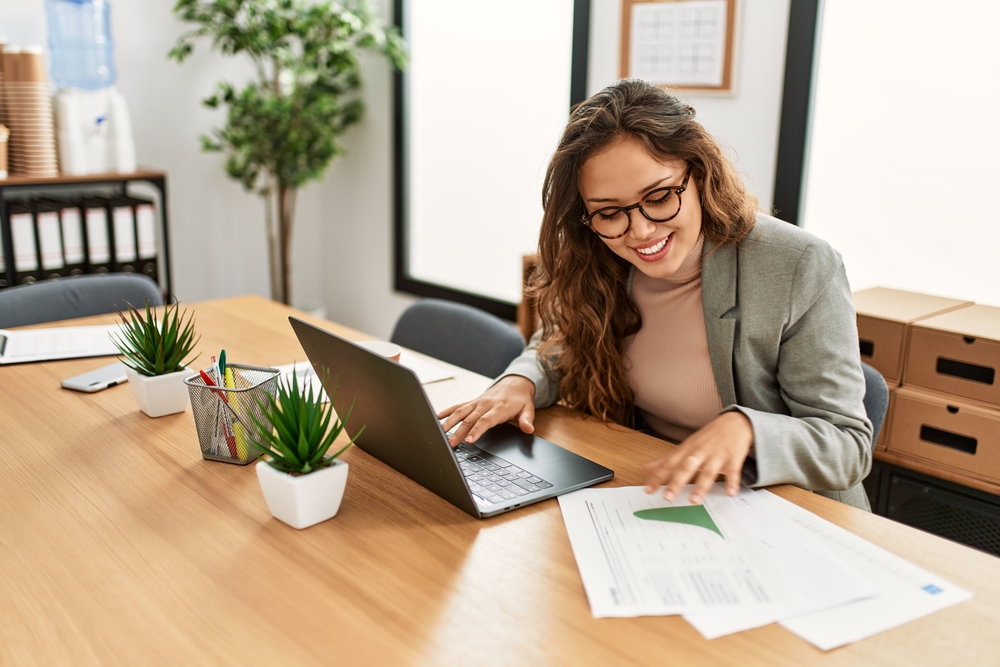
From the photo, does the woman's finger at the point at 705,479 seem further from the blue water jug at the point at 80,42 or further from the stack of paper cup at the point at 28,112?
the blue water jug at the point at 80,42

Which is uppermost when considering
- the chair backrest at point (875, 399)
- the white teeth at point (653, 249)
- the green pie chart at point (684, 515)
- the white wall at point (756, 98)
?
the white wall at point (756, 98)

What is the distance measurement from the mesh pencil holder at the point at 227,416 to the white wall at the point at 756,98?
1.74 meters

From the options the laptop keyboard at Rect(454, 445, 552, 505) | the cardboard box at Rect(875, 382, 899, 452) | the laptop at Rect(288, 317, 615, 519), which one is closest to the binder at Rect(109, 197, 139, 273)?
the laptop at Rect(288, 317, 615, 519)

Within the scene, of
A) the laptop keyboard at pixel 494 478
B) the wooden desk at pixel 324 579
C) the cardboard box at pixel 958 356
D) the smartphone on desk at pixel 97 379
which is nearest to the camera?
the wooden desk at pixel 324 579

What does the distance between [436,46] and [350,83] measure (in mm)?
456

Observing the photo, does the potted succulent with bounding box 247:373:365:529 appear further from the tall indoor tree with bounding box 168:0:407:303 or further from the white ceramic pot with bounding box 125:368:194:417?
the tall indoor tree with bounding box 168:0:407:303

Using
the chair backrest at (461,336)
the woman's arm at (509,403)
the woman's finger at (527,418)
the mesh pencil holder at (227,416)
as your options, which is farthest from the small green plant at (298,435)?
the chair backrest at (461,336)

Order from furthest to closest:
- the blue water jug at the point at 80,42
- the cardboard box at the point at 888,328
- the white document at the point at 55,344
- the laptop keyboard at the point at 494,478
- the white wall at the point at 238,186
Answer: the white wall at the point at 238,186 → the blue water jug at the point at 80,42 → the cardboard box at the point at 888,328 → the white document at the point at 55,344 → the laptop keyboard at the point at 494,478

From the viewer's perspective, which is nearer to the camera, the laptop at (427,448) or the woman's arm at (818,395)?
the laptop at (427,448)

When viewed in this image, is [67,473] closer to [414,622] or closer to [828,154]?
[414,622]

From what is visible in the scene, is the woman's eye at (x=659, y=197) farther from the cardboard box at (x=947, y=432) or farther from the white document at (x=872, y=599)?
the cardboard box at (x=947, y=432)

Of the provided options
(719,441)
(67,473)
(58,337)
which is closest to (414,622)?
(719,441)

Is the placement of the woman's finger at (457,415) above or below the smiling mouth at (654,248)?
below

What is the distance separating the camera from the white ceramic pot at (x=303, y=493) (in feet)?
3.44
